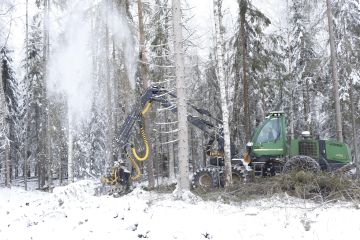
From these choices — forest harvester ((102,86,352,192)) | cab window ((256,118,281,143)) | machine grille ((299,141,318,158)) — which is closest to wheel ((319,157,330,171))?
forest harvester ((102,86,352,192))

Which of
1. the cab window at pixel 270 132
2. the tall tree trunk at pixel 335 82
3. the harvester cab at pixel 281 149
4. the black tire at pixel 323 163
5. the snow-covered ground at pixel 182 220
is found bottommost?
the snow-covered ground at pixel 182 220

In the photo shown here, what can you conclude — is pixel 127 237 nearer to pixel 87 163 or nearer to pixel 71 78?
pixel 71 78

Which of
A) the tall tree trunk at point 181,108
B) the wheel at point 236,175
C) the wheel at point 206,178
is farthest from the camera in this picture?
the wheel at point 206,178

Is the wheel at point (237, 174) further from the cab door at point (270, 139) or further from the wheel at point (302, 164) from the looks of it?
the wheel at point (302, 164)

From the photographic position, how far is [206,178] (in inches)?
582

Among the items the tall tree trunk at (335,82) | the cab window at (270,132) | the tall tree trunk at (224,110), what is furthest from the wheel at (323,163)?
the tall tree trunk at (335,82)

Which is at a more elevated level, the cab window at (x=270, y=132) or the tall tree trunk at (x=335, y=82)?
the tall tree trunk at (x=335, y=82)

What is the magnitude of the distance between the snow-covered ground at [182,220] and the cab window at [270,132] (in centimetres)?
426

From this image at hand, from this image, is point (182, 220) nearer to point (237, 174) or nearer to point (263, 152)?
point (237, 174)

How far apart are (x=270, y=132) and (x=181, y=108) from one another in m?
4.47

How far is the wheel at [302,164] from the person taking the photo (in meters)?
12.4

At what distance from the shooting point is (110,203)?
10188mm

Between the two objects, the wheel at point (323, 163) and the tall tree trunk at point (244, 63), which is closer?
the wheel at point (323, 163)

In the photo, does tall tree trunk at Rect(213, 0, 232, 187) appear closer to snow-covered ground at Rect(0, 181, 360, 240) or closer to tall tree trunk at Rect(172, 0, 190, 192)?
tall tree trunk at Rect(172, 0, 190, 192)
